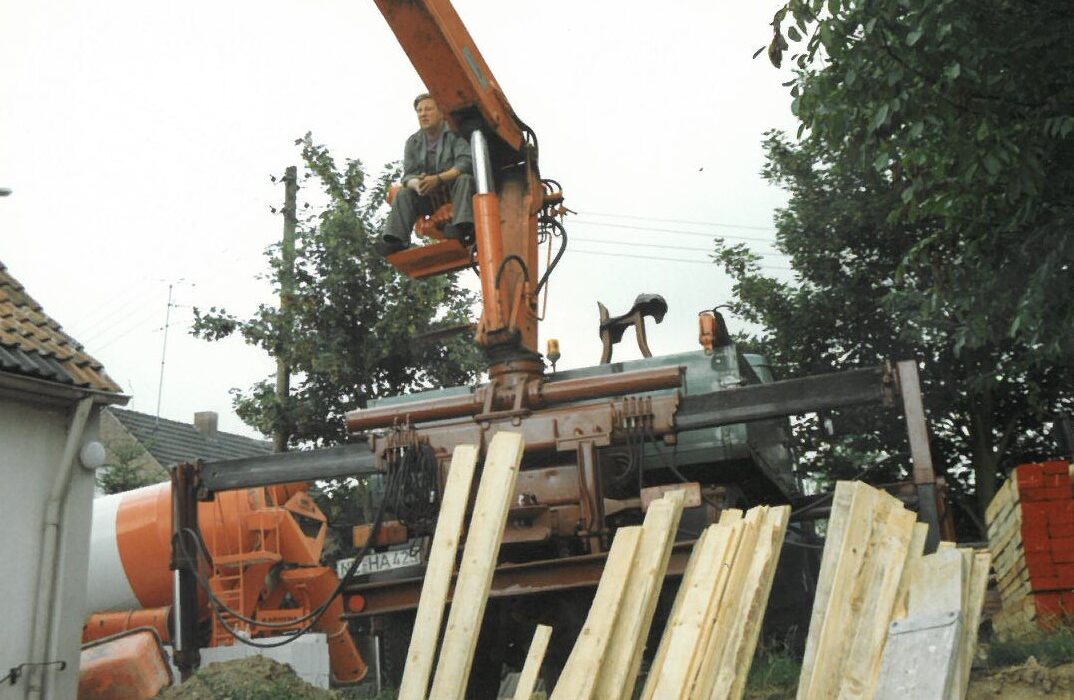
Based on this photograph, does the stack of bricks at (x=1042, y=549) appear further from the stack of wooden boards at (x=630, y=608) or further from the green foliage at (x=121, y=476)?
the green foliage at (x=121, y=476)

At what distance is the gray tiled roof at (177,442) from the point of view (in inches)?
1130

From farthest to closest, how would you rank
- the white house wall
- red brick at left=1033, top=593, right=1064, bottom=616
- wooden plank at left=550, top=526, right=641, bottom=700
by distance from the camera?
red brick at left=1033, top=593, right=1064, bottom=616
the white house wall
wooden plank at left=550, top=526, right=641, bottom=700

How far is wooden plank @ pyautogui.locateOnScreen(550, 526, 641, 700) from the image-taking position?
15.9ft

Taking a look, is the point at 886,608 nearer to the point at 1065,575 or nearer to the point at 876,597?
the point at 876,597

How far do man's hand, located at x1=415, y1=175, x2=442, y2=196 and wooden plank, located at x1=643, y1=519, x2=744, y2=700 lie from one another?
14.9 ft

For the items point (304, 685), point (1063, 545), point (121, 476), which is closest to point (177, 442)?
point (121, 476)

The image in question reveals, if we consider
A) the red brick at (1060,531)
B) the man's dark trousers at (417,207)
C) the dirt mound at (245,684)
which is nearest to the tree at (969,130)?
the red brick at (1060,531)

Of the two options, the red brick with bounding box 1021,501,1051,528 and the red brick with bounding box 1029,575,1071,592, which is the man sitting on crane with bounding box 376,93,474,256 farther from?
the red brick with bounding box 1029,575,1071,592

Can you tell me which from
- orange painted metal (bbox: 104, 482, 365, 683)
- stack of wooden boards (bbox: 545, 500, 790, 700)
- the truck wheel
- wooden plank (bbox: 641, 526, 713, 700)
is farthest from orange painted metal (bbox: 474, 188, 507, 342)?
orange painted metal (bbox: 104, 482, 365, 683)

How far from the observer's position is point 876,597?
16.3ft

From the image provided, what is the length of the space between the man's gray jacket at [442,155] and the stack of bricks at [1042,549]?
199 inches

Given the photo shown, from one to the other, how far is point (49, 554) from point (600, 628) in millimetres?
4995

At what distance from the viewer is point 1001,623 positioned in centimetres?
959

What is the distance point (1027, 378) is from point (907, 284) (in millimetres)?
2191
